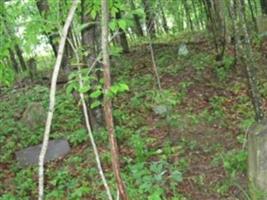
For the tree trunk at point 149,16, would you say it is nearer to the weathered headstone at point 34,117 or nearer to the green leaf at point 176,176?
the weathered headstone at point 34,117

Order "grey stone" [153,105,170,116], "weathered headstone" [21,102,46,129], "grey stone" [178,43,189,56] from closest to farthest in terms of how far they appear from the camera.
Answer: "grey stone" [153,105,170,116] < "weathered headstone" [21,102,46,129] < "grey stone" [178,43,189,56]

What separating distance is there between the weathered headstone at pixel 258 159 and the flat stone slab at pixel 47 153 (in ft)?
11.4

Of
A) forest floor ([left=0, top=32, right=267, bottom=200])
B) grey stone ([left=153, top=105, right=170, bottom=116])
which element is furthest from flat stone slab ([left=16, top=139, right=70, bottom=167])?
grey stone ([left=153, top=105, right=170, bottom=116])

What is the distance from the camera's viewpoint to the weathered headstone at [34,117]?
9.59 m

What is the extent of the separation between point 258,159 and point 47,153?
152 inches

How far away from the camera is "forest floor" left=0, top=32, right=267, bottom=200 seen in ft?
20.5

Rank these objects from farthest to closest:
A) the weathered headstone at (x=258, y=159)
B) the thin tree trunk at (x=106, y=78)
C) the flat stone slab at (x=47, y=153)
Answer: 1. the flat stone slab at (x=47, y=153)
2. the weathered headstone at (x=258, y=159)
3. the thin tree trunk at (x=106, y=78)

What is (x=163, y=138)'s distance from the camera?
25.2 feet

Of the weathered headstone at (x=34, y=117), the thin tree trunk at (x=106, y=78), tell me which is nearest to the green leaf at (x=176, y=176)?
the thin tree trunk at (x=106, y=78)

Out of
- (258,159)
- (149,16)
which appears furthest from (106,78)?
(149,16)

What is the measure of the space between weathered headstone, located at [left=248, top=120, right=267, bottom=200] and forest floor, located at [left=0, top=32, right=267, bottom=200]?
12.6 inches

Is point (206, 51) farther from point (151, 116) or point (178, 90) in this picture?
point (151, 116)

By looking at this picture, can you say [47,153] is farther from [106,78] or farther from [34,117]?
[106,78]

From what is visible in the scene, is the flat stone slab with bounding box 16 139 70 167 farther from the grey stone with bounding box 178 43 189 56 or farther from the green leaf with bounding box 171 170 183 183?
the grey stone with bounding box 178 43 189 56
